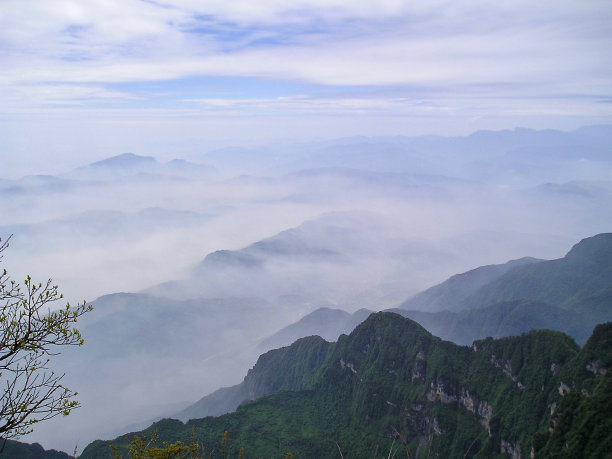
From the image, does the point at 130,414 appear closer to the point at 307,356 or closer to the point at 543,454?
the point at 307,356

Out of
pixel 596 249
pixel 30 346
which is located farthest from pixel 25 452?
pixel 596 249

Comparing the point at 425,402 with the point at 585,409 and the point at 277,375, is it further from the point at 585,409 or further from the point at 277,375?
the point at 277,375

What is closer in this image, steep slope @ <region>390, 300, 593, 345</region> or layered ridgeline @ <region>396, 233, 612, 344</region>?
steep slope @ <region>390, 300, 593, 345</region>

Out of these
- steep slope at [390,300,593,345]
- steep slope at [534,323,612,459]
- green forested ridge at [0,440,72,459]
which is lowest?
steep slope at [390,300,593,345]

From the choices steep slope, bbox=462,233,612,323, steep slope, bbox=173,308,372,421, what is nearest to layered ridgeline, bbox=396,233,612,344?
steep slope, bbox=462,233,612,323

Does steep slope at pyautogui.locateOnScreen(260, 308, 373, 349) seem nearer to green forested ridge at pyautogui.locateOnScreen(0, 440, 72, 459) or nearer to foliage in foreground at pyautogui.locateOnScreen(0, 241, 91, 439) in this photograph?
green forested ridge at pyautogui.locateOnScreen(0, 440, 72, 459)

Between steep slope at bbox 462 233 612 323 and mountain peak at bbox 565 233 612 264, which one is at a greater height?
mountain peak at bbox 565 233 612 264

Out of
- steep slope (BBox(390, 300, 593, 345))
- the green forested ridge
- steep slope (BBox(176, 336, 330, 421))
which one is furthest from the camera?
steep slope (BBox(390, 300, 593, 345))
